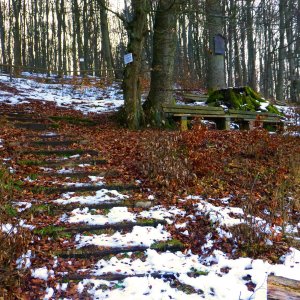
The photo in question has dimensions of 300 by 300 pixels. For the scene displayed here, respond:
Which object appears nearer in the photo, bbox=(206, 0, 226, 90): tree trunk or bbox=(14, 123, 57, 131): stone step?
bbox=(14, 123, 57, 131): stone step

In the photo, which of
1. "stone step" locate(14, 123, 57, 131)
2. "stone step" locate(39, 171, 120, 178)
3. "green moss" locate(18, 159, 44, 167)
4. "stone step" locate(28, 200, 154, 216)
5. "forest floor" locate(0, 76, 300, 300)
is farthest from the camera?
"stone step" locate(14, 123, 57, 131)

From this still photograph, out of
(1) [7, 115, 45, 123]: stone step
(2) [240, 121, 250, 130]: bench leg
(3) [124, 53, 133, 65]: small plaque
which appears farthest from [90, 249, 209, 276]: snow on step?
(2) [240, 121, 250, 130]: bench leg

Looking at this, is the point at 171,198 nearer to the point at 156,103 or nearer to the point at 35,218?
the point at 35,218

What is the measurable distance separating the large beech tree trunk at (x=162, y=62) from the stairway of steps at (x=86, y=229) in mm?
3661

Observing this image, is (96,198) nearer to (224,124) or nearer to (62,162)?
(62,162)

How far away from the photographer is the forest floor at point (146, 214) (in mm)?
3565

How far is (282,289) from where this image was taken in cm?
258

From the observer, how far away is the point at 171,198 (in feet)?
17.9

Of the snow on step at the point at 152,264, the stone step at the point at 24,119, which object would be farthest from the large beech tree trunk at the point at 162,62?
the snow on step at the point at 152,264

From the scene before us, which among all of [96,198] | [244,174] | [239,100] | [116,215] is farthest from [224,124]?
[116,215]

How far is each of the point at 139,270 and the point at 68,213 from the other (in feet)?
4.94

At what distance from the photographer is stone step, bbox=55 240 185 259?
3.96 metres

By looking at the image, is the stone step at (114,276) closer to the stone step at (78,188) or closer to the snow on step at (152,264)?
the snow on step at (152,264)

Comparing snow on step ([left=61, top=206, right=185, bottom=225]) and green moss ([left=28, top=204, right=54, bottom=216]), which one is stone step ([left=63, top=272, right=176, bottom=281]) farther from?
green moss ([left=28, top=204, right=54, bottom=216])
